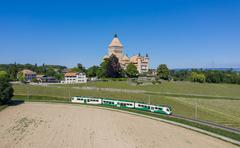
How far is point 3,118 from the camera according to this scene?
41.9 m

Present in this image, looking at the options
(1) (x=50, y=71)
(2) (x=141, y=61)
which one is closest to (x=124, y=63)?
(2) (x=141, y=61)

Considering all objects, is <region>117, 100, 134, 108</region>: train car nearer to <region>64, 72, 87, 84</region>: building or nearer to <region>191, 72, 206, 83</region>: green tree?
<region>64, 72, 87, 84</region>: building

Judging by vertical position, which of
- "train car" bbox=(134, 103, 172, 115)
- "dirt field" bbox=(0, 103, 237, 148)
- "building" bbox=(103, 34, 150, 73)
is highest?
"building" bbox=(103, 34, 150, 73)

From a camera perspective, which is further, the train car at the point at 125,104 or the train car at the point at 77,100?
the train car at the point at 77,100

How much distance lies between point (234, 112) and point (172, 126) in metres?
21.7

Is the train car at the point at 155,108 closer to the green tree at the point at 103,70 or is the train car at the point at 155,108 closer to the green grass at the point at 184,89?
the green grass at the point at 184,89

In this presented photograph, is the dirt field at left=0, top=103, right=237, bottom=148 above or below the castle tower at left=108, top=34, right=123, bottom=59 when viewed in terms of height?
below

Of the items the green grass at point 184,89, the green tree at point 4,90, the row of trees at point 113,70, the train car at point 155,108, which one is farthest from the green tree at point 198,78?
the green tree at point 4,90

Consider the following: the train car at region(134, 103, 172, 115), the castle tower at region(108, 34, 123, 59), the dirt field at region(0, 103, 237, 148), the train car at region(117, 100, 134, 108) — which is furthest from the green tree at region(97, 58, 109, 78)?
the dirt field at region(0, 103, 237, 148)

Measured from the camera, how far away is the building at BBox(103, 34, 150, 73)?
148 m

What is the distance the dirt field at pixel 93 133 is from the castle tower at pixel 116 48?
10783 centimetres

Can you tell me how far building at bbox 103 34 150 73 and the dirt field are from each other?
105 m

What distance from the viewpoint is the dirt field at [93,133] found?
2757 cm

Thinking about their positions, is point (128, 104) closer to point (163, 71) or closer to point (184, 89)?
point (184, 89)
